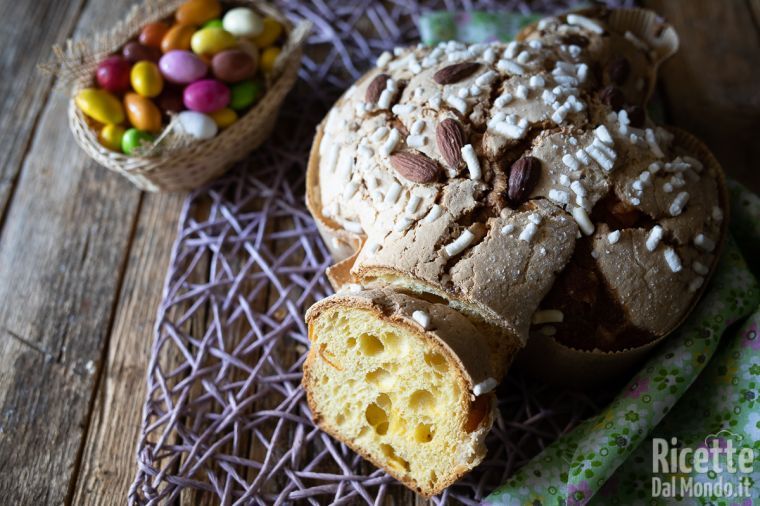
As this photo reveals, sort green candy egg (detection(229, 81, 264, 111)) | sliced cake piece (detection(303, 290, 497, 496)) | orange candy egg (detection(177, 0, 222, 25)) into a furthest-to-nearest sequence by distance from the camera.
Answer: orange candy egg (detection(177, 0, 222, 25)) < green candy egg (detection(229, 81, 264, 111)) < sliced cake piece (detection(303, 290, 497, 496))

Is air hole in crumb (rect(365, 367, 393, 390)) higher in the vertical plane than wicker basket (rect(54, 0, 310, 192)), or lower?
lower

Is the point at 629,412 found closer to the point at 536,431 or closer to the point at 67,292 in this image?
the point at 536,431

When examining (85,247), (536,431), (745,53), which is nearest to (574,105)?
(536,431)

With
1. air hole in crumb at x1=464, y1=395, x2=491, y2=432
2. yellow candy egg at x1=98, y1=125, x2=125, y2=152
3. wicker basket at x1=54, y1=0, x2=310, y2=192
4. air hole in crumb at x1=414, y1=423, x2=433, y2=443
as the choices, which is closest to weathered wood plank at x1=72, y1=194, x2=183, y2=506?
wicker basket at x1=54, y1=0, x2=310, y2=192

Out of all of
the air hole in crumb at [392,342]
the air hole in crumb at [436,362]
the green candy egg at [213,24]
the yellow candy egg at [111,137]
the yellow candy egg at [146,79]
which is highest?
the yellow candy egg at [146,79]

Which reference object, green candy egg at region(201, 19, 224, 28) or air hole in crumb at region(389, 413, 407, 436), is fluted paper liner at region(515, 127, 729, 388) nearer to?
air hole in crumb at region(389, 413, 407, 436)

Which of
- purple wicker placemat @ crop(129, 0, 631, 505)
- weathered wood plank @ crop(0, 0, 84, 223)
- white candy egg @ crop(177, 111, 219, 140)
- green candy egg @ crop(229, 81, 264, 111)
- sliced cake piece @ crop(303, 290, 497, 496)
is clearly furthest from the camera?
weathered wood plank @ crop(0, 0, 84, 223)

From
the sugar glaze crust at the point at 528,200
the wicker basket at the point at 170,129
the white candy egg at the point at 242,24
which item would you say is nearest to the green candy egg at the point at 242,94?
the wicker basket at the point at 170,129

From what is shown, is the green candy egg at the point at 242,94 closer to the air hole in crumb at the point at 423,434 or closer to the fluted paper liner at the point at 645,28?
the fluted paper liner at the point at 645,28
